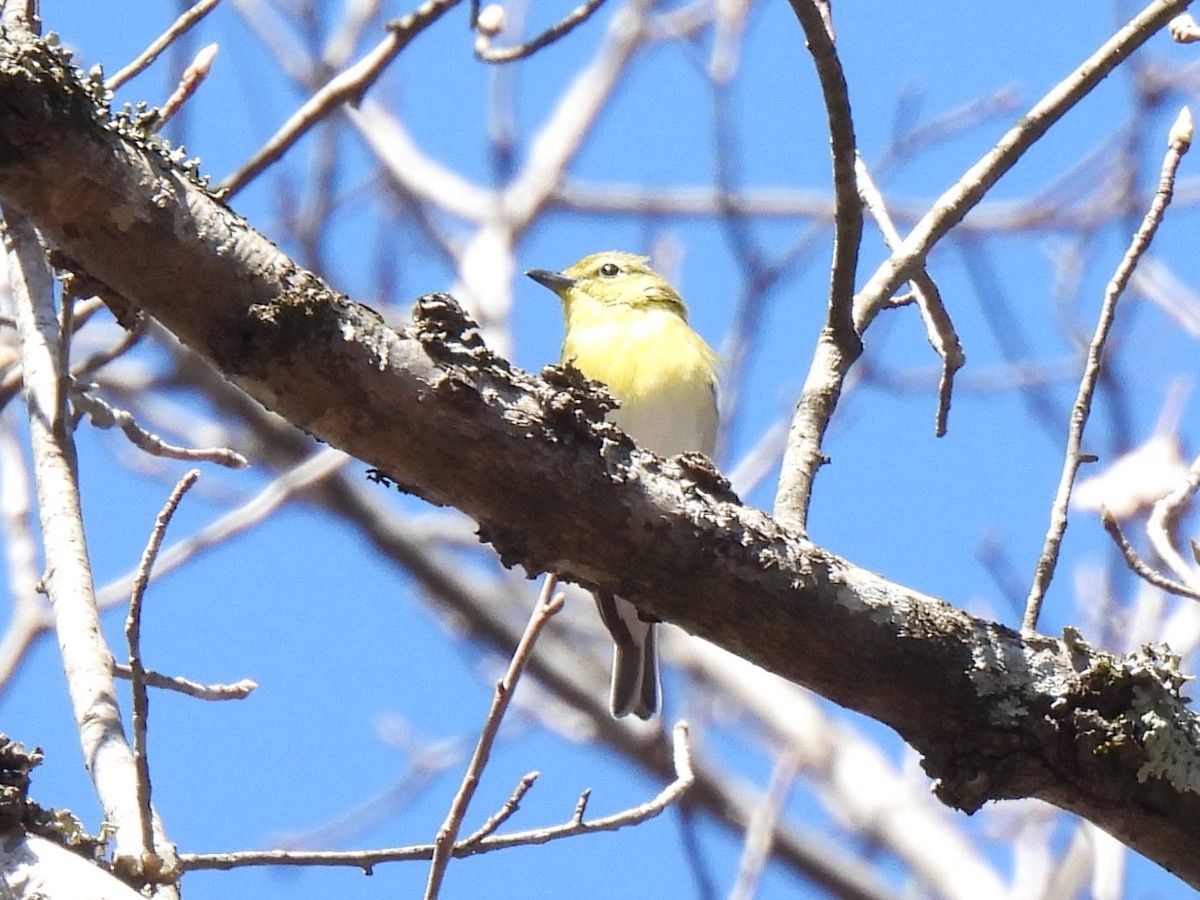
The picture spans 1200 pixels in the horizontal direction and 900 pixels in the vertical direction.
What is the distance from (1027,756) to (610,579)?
66cm

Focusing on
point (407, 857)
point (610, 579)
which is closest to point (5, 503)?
point (407, 857)

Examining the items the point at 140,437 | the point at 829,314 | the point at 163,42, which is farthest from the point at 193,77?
the point at 829,314

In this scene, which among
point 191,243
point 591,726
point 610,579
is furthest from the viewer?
point 591,726

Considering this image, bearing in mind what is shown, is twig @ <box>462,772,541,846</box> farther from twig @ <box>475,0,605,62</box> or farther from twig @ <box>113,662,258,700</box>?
twig @ <box>475,0,605,62</box>

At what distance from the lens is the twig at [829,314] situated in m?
2.50

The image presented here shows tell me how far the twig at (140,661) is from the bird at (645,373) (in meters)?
2.53

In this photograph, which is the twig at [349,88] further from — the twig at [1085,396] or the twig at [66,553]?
the twig at [1085,396]

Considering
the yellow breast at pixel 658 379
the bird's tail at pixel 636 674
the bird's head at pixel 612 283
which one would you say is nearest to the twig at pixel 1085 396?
the bird's tail at pixel 636 674

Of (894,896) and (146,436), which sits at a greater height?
(894,896)

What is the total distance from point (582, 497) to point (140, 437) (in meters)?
1.11

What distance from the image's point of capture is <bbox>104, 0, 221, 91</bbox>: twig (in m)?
3.00

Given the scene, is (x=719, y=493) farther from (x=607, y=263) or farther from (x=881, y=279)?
(x=607, y=263)

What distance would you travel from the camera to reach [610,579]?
Result: 218 cm

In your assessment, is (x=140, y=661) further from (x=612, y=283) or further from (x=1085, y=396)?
(x=612, y=283)
